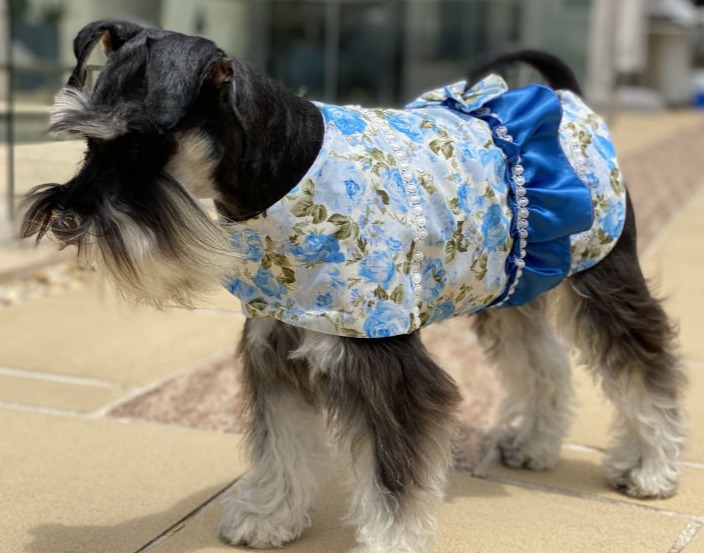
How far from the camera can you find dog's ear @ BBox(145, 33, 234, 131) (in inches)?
102

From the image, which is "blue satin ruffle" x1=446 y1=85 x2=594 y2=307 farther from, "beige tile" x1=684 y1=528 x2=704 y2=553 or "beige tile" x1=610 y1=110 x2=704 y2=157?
"beige tile" x1=610 y1=110 x2=704 y2=157

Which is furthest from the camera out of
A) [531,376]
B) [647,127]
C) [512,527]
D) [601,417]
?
[647,127]

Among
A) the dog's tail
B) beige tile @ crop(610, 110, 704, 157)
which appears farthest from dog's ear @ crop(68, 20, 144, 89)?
beige tile @ crop(610, 110, 704, 157)

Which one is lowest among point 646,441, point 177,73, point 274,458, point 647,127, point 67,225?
point 647,127

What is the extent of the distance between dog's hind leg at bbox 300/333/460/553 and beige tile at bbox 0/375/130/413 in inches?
79.0

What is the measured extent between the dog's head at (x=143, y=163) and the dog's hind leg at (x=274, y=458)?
0.63 metres

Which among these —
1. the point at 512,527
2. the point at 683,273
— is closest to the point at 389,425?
the point at 512,527

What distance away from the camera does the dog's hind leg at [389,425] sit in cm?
294

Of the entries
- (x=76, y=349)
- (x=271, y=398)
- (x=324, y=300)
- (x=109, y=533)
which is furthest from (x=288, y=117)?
(x=76, y=349)

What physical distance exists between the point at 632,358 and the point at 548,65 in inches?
49.8

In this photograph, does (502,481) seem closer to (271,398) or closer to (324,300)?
(271,398)

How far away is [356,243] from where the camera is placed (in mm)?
2877

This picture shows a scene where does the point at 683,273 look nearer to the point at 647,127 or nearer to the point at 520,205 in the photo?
the point at 520,205

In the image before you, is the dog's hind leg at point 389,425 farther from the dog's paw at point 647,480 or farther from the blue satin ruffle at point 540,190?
the dog's paw at point 647,480
